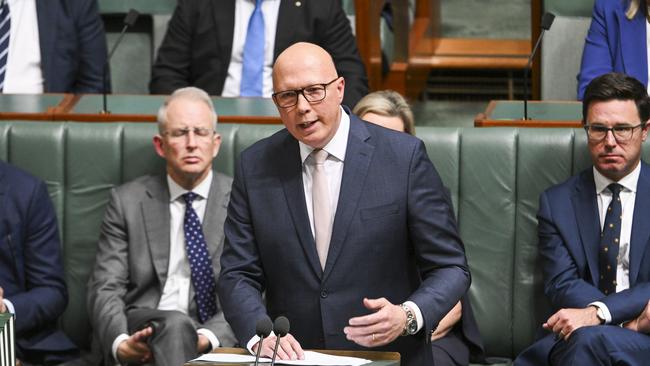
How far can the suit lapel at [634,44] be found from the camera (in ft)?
9.80

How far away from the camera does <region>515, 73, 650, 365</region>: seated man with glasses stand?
2393mm

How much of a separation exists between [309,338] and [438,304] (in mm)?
245

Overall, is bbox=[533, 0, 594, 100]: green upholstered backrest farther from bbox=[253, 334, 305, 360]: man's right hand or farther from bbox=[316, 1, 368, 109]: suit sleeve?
bbox=[253, 334, 305, 360]: man's right hand

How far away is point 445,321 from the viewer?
243cm

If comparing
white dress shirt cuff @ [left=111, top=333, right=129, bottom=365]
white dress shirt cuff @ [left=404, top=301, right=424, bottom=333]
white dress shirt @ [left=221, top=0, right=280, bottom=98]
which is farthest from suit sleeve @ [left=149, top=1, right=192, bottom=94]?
white dress shirt cuff @ [left=404, top=301, right=424, bottom=333]

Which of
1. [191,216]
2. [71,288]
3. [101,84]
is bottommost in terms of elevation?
[71,288]

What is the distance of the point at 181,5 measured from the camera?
3.38m

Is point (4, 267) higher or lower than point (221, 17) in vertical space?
lower

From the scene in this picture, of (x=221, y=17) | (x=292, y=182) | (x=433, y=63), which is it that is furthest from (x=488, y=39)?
(x=292, y=182)

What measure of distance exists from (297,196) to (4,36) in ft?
5.45

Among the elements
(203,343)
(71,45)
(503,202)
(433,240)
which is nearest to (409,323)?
(433,240)

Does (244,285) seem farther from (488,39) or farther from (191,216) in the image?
(488,39)

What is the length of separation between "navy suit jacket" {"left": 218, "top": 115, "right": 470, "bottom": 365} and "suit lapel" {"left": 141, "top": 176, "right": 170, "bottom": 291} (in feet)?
1.82

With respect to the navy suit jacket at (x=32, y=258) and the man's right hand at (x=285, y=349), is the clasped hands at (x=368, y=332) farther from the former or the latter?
the navy suit jacket at (x=32, y=258)
